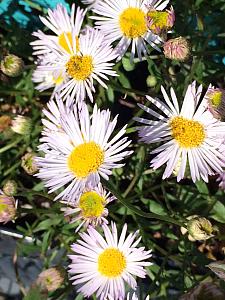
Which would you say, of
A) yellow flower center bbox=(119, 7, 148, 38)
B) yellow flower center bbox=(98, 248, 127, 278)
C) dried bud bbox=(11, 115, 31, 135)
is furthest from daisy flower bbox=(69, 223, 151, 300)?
yellow flower center bbox=(119, 7, 148, 38)

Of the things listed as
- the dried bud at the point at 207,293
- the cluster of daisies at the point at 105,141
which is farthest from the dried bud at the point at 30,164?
the dried bud at the point at 207,293

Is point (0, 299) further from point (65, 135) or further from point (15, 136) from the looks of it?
point (65, 135)

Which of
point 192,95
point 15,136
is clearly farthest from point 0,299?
point 192,95

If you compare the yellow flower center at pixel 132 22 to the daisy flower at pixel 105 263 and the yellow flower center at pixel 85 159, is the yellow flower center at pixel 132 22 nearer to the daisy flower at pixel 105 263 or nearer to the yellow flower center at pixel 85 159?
the yellow flower center at pixel 85 159

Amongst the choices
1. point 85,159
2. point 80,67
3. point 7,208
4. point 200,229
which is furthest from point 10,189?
point 200,229

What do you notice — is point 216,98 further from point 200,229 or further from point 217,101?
point 200,229

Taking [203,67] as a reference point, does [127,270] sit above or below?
below

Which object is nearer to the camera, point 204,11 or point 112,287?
point 112,287
